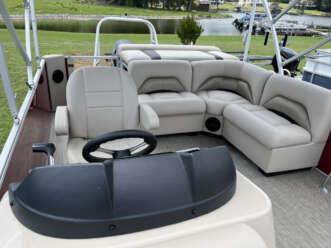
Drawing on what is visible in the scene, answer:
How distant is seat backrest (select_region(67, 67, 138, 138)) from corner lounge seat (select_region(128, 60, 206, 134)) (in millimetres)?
756

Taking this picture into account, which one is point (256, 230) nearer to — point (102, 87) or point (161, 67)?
point (102, 87)

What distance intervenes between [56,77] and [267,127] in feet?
8.67

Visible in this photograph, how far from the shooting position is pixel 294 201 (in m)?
2.13

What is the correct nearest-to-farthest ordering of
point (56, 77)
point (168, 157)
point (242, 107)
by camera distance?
1. point (168, 157)
2. point (242, 107)
3. point (56, 77)

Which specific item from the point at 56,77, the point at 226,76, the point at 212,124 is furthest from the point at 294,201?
the point at 56,77

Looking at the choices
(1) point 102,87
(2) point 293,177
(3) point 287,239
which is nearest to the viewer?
(3) point 287,239

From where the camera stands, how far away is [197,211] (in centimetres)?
85

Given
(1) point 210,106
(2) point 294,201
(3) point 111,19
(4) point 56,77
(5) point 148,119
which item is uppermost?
(3) point 111,19

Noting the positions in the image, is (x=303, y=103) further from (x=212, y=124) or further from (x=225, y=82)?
(x=225, y=82)

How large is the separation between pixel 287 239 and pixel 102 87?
164cm

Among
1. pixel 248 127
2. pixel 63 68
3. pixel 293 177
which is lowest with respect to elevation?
pixel 293 177

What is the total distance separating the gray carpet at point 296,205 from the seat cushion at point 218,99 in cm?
47

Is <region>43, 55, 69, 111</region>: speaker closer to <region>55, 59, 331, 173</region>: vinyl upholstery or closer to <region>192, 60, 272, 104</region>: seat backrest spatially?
<region>55, 59, 331, 173</region>: vinyl upholstery

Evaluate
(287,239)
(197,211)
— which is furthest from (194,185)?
(287,239)
